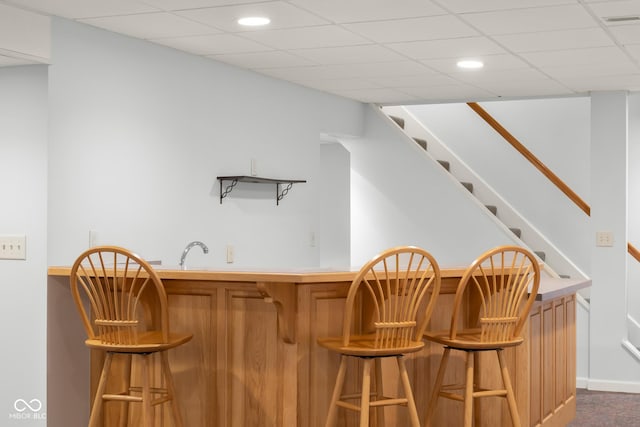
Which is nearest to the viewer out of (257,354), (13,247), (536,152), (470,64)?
(257,354)

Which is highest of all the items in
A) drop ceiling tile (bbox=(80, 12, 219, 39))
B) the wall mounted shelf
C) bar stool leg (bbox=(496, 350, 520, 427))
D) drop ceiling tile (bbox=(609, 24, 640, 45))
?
drop ceiling tile (bbox=(80, 12, 219, 39))

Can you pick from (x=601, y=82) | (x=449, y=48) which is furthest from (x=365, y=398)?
(x=601, y=82)

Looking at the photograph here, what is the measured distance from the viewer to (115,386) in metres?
4.21

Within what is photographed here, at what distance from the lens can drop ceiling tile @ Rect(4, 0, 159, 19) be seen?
4207 mm

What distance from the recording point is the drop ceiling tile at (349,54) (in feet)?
17.5

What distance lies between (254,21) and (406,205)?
368cm

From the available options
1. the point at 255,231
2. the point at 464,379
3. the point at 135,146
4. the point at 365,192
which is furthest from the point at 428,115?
the point at 464,379

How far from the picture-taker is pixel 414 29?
15.7ft

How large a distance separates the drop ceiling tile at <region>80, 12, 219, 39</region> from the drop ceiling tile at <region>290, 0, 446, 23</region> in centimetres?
74

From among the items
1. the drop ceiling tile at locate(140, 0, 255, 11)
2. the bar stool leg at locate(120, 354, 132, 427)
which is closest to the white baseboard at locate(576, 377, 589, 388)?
the bar stool leg at locate(120, 354, 132, 427)

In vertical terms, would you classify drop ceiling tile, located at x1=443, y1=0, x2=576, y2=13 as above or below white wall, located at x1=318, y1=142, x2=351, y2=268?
above

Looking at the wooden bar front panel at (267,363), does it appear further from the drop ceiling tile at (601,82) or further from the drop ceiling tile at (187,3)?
the drop ceiling tile at (601,82)

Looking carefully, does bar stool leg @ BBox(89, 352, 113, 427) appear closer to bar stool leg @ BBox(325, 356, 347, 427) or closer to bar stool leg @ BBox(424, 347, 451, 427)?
bar stool leg @ BBox(325, 356, 347, 427)

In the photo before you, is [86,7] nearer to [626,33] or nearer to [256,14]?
[256,14]
